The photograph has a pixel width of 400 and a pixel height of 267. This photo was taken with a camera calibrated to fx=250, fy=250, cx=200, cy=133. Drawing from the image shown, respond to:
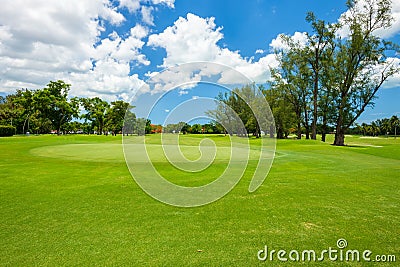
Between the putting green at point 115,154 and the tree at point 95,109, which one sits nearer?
the putting green at point 115,154

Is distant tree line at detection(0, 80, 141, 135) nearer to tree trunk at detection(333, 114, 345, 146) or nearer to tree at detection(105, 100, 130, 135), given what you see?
tree at detection(105, 100, 130, 135)

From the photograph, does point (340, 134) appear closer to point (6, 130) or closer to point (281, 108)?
point (281, 108)

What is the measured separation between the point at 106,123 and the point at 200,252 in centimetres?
7774

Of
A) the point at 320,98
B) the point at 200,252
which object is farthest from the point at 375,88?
the point at 200,252

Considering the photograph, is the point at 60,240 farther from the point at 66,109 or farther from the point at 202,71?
the point at 66,109

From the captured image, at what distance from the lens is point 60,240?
4027 mm

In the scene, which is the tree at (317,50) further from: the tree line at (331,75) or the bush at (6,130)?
the bush at (6,130)
